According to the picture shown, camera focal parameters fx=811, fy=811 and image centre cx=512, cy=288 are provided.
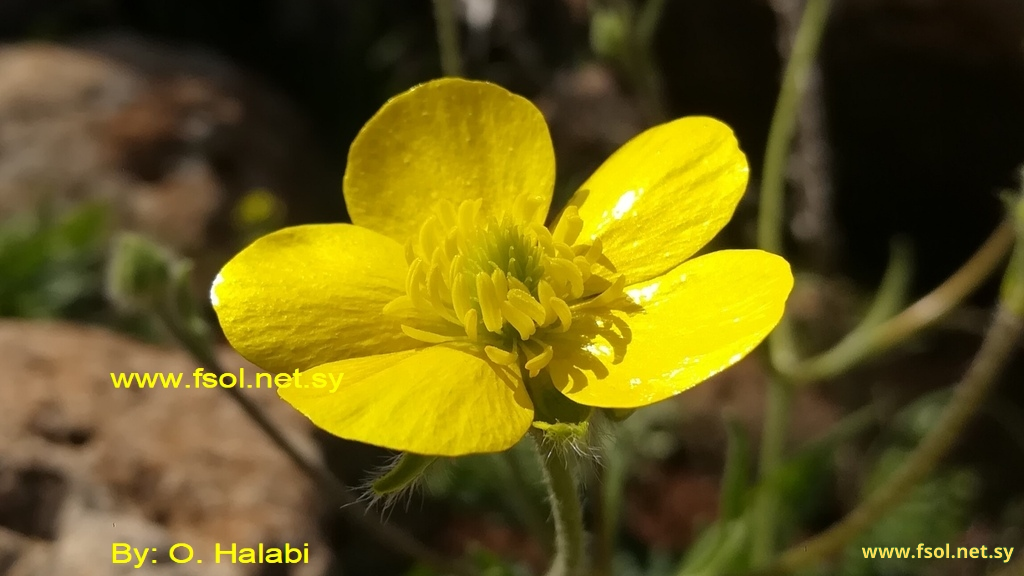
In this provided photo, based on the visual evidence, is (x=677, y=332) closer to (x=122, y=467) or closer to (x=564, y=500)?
(x=564, y=500)

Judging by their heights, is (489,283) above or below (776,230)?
above

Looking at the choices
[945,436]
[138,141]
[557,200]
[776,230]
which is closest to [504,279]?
[945,436]

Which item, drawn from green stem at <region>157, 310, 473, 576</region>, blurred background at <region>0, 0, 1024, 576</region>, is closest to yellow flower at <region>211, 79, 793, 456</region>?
green stem at <region>157, 310, 473, 576</region>

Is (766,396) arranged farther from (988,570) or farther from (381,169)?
(381,169)

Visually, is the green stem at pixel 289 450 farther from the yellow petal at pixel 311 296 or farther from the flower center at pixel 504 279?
the flower center at pixel 504 279

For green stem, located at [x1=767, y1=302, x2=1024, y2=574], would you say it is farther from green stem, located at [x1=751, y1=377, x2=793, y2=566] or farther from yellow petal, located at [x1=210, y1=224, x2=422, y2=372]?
yellow petal, located at [x1=210, y1=224, x2=422, y2=372]
